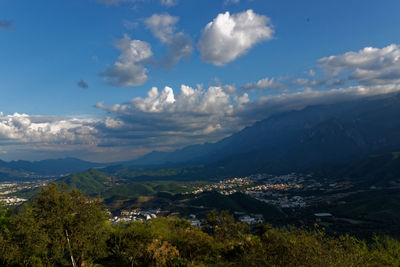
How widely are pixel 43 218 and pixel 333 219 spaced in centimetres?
18416

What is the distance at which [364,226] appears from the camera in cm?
14738

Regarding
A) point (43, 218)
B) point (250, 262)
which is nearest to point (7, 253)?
point (43, 218)

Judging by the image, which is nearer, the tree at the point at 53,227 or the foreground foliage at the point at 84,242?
the foreground foliage at the point at 84,242

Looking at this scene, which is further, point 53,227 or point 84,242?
point 84,242

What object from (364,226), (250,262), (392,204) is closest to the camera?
(250,262)

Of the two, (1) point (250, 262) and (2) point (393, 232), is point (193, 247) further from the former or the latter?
(2) point (393, 232)

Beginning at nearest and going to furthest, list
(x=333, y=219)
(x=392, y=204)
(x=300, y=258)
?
(x=300, y=258) < (x=333, y=219) < (x=392, y=204)

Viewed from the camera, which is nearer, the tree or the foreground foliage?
the foreground foliage

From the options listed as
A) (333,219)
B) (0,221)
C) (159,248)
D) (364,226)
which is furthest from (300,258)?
(333,219)

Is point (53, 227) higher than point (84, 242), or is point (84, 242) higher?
point (53, 227)

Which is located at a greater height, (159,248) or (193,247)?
(159,248)

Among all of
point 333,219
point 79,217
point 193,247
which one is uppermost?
point 79,217

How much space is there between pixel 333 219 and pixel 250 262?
177 m

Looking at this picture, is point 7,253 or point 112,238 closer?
point 7,253
